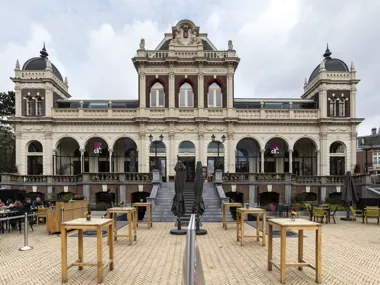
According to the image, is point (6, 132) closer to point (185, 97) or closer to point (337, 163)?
point (185, 97)

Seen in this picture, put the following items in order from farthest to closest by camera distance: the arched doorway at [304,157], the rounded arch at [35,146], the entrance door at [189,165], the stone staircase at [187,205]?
1. the arched doorway at [304,157]
2. the rounded arch at [35,146]
3. the entrance door at [189,165]
4. the stone staircase at [187,205]

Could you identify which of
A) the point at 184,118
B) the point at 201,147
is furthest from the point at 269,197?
the point at 184,118

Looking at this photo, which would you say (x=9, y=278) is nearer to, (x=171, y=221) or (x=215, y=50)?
(x=171, y=221)

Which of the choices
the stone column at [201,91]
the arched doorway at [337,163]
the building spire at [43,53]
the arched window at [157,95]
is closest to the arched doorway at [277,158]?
the arched doorway at [337,163]

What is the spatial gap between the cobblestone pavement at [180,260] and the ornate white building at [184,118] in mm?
18620

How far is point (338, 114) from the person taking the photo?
33500 mm

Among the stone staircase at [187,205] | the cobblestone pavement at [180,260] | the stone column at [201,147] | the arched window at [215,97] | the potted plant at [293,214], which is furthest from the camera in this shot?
the arched window at [215,97]

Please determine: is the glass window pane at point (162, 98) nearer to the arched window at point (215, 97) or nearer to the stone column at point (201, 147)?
the arched window at point (215, 97)

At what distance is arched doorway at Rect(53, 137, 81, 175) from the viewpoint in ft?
112

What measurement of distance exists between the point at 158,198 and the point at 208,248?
38.1 ft

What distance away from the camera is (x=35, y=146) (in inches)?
1346

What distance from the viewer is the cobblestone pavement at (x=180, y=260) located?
7500 mm

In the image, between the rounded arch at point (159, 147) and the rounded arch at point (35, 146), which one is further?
the rounded arch at point (35, 146)

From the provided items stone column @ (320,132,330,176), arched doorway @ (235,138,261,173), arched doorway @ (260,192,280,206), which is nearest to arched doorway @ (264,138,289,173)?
arched doorway @ (235,138,261,173)
